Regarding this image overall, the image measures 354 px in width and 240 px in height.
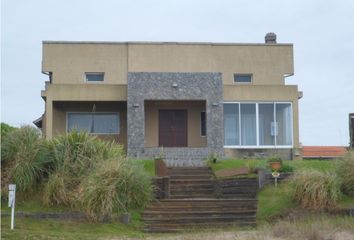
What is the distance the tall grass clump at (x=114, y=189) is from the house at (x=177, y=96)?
320 inches

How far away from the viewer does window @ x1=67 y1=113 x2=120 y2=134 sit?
101 ft

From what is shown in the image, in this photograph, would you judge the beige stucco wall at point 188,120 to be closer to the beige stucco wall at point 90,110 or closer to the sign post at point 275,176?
the beige stucco wall at point 90,110

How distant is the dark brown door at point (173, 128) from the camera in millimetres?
31016

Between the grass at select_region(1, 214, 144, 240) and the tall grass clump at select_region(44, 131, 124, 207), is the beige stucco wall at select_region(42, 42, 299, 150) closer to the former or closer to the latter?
the tall grass clump at select_region(44, 131, 124, 207)

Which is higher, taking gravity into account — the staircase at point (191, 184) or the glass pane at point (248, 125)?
the glass pane at point (248, 125)

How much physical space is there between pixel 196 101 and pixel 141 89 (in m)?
3.11

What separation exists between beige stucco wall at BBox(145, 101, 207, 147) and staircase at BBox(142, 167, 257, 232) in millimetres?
9358

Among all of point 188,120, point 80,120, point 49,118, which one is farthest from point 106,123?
point 188,120

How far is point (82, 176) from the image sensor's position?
60.2 ft

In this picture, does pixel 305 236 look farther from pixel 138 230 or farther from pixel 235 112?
pixel 235 112

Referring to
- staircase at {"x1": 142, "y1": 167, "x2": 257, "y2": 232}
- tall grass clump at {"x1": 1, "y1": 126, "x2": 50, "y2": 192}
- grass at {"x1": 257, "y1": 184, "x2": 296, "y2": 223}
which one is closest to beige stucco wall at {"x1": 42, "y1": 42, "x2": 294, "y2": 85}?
staircase at {"x1": 142, "y1": 167, "x2": 257, "y2": 232}

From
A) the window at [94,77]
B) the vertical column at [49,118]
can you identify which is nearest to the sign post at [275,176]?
the vertical column at [49,118]

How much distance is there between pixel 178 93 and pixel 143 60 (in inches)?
158

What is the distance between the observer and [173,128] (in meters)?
31.1
